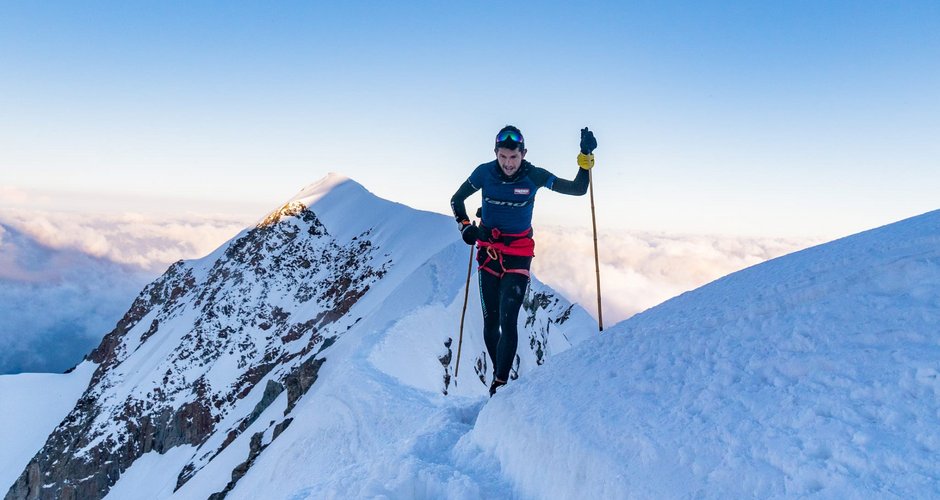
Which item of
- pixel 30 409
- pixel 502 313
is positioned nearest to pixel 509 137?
pixel 502 313

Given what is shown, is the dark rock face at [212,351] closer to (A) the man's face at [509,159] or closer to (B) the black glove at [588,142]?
(A) the man's face at [509,159]

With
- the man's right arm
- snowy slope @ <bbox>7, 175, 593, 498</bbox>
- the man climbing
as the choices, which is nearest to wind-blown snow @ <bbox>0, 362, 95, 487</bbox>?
snowy slope @ <bbox>7, 175, 593, 498</bbox>

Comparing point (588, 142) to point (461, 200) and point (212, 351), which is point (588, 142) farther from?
point (212, 351)

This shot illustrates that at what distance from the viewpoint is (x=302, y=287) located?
5628 centimetres

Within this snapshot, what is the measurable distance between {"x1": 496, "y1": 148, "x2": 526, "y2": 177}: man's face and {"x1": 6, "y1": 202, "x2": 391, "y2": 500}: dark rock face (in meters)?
32.1

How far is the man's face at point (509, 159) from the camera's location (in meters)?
7.43

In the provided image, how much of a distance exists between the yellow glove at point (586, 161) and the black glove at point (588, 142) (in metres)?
0.07

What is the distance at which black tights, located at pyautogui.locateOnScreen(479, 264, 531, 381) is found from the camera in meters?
7.21

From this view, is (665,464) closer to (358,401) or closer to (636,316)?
(636,316)

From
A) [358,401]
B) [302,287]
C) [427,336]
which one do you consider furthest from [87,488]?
[358,401]

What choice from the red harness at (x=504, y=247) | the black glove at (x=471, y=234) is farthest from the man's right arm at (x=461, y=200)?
the red harness at (x=504, y=247)

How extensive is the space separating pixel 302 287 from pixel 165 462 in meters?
20.1

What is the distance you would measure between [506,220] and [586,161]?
1.48 m

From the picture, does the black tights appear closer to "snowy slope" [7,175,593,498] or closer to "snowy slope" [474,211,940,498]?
"snowy slope" [474,211,940,498]
